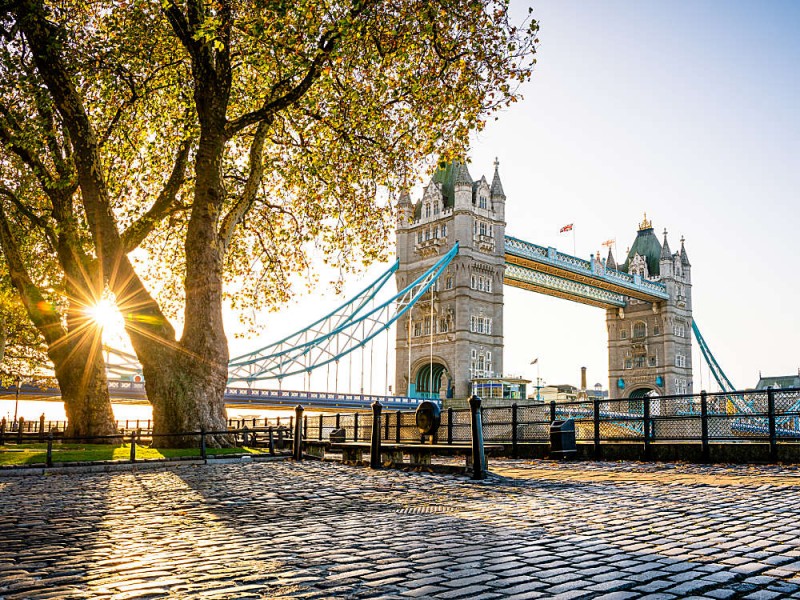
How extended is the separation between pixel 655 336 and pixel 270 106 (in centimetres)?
8257

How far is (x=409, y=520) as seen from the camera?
5.82 meters

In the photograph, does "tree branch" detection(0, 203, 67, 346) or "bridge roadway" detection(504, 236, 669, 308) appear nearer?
"tree branch" detection(0, 203, 67, 346)

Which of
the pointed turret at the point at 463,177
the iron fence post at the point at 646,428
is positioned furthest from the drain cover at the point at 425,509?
the pointed turret at the point at 463,177

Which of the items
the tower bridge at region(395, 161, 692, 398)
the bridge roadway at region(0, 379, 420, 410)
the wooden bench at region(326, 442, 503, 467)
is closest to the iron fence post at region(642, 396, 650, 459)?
the wooden bench at region(326, 442, 503, 467)

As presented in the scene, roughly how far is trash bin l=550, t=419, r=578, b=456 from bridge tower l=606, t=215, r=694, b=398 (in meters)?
77.3

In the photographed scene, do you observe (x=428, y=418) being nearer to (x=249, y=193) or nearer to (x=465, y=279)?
(x=249, y=193)

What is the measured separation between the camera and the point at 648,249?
98.8 m

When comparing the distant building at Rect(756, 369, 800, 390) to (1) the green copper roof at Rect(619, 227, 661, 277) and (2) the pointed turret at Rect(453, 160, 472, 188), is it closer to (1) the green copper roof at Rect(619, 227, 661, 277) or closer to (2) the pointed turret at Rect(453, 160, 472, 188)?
(1) the green copper roof at Rect(619, 227, 661, 277)

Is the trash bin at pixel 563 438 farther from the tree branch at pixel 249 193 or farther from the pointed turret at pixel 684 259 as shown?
the pointed turret at pixel 684 259

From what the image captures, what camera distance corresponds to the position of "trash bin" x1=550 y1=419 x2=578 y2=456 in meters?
14.1

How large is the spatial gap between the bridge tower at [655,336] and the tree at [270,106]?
7734cm

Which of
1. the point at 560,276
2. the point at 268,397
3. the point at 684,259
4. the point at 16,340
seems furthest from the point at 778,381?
the point at 16,340

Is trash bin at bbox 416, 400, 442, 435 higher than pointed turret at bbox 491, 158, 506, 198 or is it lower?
lower

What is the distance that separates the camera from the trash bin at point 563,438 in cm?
1415
